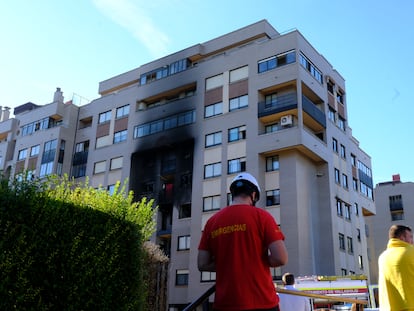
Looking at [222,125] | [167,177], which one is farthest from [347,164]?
[167,177]

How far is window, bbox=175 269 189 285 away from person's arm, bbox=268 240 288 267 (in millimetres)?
35495

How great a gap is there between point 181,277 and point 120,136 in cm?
1588

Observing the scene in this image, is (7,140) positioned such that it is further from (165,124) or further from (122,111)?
(165,124)

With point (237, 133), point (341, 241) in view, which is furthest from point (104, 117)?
point (341, 241)

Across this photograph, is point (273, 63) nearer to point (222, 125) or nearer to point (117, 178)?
point (222, 125)

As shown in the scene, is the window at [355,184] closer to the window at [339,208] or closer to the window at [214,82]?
the window at [339,208]

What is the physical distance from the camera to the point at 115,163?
46500mm

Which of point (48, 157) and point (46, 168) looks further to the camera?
point (48, 157)

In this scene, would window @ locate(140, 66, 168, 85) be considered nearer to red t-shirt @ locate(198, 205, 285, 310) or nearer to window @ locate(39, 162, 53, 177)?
window @ locate(39, 162, 53, 177)

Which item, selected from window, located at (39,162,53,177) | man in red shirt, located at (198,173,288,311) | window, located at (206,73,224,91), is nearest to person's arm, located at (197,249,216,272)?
man in red shirt, located at (198,173,288,311)

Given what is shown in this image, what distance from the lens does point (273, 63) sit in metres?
39.1

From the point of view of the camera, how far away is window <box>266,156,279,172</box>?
37562mm

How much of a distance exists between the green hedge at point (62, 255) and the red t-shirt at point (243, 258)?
539cm

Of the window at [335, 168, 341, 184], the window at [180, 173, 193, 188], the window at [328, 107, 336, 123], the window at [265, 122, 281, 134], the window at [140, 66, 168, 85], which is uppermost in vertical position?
the window at [140, 66, 168, 85]
